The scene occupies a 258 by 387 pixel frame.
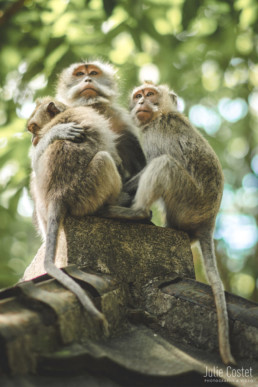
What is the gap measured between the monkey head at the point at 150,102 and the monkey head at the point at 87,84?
33 cm

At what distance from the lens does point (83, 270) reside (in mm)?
3279

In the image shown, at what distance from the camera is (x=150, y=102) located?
5211mm

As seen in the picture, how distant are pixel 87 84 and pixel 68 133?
1.54m

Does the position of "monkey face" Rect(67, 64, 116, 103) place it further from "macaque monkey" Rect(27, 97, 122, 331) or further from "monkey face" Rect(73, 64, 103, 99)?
"macaque monkey" Rect(27, 97, 122, 331)

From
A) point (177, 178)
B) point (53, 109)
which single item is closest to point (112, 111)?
point (53, 109)

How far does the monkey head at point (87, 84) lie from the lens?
515 cm

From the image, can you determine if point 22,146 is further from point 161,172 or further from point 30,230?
point 30,230

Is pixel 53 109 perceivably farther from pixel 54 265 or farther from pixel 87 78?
pixel 54 265

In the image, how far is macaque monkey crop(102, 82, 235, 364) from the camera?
411cm

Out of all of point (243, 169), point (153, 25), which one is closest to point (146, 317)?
point (153, 25)

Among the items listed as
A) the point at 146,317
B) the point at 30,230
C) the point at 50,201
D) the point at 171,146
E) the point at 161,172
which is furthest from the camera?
the point at 30,230

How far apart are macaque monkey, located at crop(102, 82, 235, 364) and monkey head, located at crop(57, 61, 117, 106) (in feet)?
1.63

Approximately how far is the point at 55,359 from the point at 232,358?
50.4 inches

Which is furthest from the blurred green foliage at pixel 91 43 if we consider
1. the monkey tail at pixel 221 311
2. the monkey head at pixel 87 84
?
the monkey tail at pixel 221 311
